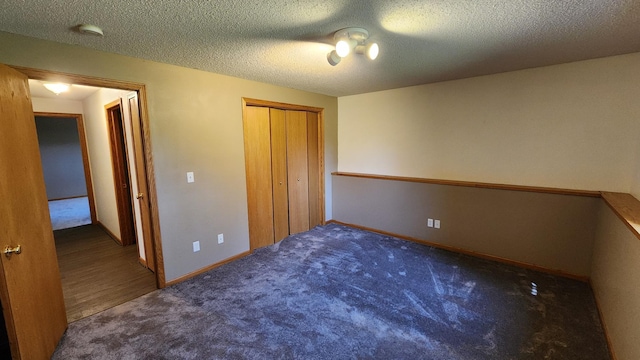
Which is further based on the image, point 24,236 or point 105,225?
point 105,225

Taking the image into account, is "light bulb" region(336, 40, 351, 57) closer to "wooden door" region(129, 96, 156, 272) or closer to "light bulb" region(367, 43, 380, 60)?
"light bulb" region(367, 43, 380, 60)

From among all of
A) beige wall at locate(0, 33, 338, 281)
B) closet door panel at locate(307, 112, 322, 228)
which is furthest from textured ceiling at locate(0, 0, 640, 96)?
closet door panel at locate(307, 112, 322, 228)

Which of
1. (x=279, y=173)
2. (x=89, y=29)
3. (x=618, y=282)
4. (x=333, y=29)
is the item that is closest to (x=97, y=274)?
(x=279, y=173)

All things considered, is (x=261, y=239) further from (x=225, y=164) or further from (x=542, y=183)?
(x=542, y=183)

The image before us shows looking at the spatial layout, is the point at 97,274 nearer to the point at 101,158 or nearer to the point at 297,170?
the point at 101,158

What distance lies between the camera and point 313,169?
4355 millimetres

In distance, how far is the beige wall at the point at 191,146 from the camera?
2.27 m

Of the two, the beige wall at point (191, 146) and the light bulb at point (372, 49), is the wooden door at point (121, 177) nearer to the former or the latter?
the beige wall at point (191, 146)

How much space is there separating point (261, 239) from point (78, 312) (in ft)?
6.26

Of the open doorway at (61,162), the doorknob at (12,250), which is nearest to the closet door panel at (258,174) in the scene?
the doorknob at (12,250)

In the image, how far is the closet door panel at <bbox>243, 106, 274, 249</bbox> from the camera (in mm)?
3381

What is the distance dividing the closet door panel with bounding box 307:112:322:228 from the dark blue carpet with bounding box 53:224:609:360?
1.39m

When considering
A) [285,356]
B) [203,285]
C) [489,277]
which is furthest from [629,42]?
[203,285]

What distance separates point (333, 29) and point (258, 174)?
221 centimetres
